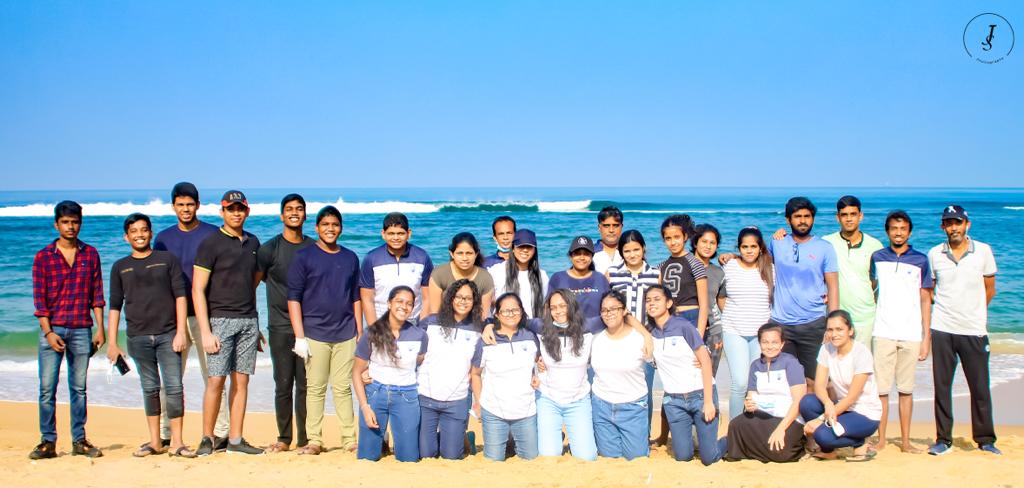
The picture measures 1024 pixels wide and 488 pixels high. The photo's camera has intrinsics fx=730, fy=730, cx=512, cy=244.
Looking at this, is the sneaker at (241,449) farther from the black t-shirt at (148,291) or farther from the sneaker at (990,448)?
the sneaker at (990,448)

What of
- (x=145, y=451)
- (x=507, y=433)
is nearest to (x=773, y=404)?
(x=507, y=433)

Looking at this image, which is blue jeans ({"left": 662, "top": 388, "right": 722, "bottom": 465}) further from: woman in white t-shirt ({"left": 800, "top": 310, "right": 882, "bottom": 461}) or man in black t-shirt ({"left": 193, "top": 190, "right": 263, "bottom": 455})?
man in black t-shirt ({"left": 193, "top": 190, "right": 263, "bottom": 455})

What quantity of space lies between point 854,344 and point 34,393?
849 cm

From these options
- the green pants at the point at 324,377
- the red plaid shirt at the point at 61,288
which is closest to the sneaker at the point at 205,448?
the green pants at the point at 324,377

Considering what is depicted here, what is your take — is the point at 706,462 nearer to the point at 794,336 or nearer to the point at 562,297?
the point at 794,336

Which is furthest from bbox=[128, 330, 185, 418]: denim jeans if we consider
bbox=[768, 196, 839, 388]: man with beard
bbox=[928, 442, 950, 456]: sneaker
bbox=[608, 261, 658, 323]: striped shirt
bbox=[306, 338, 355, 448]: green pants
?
bbox=[928, 442, 950, 456]: sneaker

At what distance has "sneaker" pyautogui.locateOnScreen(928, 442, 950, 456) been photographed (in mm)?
5527

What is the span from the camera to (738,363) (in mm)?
5461

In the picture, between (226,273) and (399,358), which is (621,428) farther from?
(226,273)

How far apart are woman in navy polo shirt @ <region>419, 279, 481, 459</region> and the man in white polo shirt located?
3.58m

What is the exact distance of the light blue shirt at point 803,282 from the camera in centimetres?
553

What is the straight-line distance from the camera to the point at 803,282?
5.53 meters

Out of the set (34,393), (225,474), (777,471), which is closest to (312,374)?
(225,474)

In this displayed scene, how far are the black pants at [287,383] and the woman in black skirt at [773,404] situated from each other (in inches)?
128
